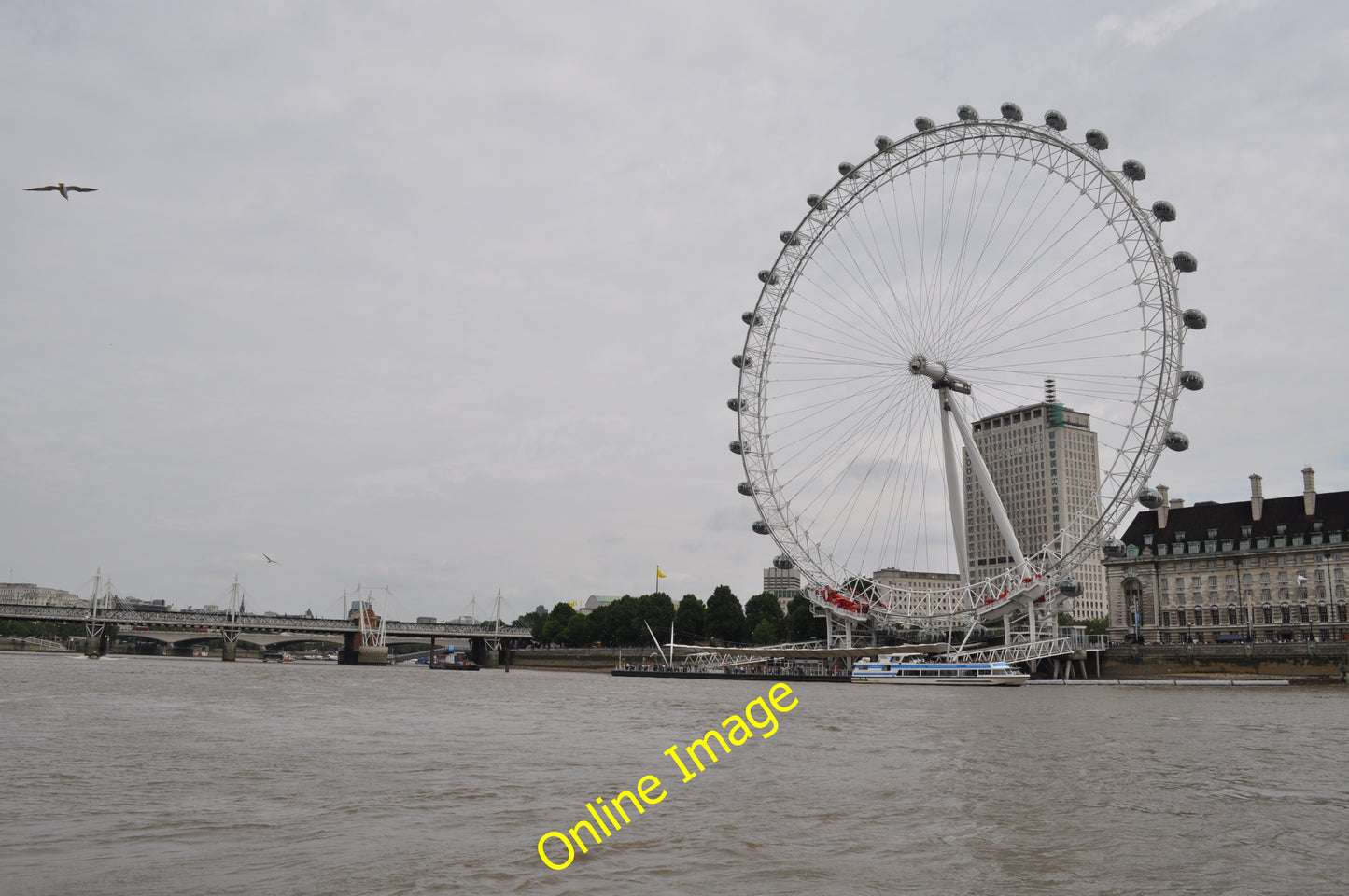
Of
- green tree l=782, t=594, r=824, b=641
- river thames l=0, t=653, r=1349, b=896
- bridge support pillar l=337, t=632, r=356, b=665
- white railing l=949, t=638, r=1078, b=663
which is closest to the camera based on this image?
river thames l=0, t=653, r=1349, b=896

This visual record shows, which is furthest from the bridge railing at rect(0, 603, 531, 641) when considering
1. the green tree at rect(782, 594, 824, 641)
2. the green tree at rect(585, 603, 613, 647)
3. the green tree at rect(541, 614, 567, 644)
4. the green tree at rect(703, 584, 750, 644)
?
the green tree at rect(782, 594, 824, 641)

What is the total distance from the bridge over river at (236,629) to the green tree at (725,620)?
102 ft

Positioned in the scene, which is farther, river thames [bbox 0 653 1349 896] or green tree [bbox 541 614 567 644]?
green tree [bbox 541 614 567 644]

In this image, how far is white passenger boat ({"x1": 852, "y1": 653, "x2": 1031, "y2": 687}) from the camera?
72.4 meters

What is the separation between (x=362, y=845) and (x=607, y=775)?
808cm

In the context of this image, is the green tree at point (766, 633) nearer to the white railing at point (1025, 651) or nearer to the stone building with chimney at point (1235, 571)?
the stone building with chimney at point (1235, 571)

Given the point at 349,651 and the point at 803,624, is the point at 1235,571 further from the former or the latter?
the point at 349,651

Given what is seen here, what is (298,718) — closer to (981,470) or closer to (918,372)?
(918,372)

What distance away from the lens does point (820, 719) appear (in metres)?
38.6

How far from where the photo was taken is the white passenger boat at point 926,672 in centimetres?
7238

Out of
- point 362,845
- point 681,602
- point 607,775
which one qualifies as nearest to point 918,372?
point 607,775

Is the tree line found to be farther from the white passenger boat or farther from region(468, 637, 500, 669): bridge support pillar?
the white passenger boat

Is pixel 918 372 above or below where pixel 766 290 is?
below

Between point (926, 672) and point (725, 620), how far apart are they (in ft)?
164
